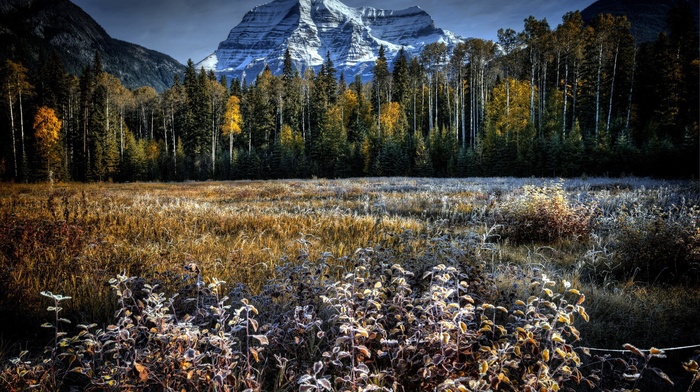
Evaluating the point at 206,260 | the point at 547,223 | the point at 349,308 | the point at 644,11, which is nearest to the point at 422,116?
the point at 547,223

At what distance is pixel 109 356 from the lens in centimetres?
224

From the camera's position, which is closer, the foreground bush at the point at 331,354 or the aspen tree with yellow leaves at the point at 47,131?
the foreground bush at the point at 331,354

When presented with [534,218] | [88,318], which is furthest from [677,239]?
[88,318]

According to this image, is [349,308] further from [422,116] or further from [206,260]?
[422,116]

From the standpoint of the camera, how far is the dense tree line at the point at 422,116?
30.5m

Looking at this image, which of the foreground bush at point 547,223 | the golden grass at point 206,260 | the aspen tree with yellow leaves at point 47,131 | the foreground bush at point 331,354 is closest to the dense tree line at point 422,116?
the aspen tree with yellow leaves at point 47,131

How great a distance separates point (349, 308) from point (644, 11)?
19726cm

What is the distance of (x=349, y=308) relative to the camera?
A: 5.93 ft

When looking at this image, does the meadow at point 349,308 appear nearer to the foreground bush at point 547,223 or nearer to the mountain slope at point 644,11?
the foreground bush at point 547,223

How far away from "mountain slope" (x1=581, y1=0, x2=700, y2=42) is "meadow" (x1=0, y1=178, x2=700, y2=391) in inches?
5287

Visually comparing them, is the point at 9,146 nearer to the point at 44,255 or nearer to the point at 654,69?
the point at 44,255

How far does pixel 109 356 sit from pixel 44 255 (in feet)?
10.2

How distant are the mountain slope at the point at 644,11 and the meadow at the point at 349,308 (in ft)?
441

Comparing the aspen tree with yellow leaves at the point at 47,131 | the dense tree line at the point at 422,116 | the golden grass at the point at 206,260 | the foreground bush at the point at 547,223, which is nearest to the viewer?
the golden grass at the point at 206,260
